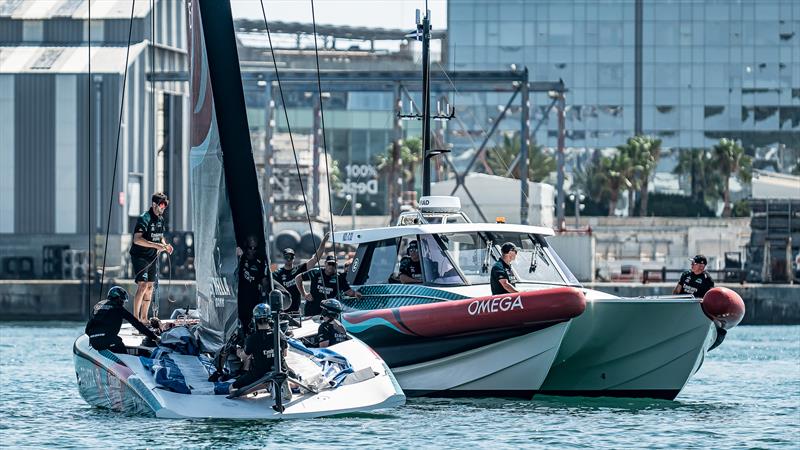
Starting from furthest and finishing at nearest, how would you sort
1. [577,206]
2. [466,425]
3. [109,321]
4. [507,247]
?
[577,206], [507,247], [109,321], [466,425]

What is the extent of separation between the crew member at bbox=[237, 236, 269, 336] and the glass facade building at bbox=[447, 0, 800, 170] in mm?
89642

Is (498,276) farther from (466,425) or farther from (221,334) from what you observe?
(221,334)

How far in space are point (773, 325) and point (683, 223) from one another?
4460 cm

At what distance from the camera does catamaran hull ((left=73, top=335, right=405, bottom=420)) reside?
16172 millimetres

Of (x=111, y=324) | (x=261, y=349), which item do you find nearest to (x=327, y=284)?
(x=111, y=324)

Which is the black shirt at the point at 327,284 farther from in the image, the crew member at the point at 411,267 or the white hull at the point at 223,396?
the white hull at the point at 223,396

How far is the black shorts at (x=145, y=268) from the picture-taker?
2044 centimetres

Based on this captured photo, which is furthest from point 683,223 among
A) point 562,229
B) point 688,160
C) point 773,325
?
point 773,325

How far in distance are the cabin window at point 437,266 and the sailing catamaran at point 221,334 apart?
3.44 m

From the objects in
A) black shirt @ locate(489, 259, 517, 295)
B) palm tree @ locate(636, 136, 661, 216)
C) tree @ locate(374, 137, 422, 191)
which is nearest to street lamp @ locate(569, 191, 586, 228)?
palm tree @ locate(636, 136, 661, 216)

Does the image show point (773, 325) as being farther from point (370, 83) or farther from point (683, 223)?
point (683, 223)

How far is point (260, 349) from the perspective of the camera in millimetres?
15914

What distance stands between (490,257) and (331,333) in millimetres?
4045

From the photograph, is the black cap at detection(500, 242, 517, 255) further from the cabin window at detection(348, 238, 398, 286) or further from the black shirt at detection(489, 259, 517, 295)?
the cabin window at detection(348, 238, 398, 286)
